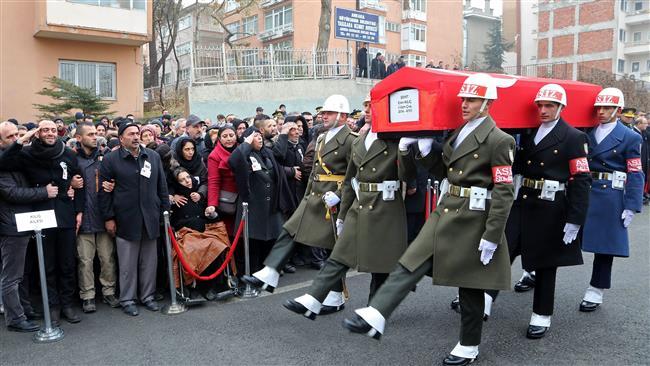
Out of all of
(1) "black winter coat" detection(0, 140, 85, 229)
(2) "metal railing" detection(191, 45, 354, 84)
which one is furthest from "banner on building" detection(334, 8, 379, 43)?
(1) "black winter coat" detection(0, 140, 85, 229)

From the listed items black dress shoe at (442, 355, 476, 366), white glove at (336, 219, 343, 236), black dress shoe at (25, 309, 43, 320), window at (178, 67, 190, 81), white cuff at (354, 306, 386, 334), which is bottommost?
black dress shoe at (25, 309, 43, 320)

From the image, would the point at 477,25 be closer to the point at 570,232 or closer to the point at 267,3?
the point at 267,3

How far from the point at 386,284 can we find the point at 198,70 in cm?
1518

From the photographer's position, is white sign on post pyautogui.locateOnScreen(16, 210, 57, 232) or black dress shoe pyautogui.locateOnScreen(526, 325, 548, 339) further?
white sign on post pyautogui.locateOnScreen(16, 210, 57, 232)

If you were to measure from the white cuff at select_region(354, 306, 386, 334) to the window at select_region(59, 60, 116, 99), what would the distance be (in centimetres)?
1832

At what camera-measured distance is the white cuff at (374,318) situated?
12.4 feet

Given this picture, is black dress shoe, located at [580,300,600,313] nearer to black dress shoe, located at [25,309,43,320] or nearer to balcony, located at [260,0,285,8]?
black dress shoe, located at [25,309,43,320]

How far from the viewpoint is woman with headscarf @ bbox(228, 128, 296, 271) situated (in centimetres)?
648

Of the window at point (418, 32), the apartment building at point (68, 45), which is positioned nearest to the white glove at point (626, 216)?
the apartment building at point (68, 45)

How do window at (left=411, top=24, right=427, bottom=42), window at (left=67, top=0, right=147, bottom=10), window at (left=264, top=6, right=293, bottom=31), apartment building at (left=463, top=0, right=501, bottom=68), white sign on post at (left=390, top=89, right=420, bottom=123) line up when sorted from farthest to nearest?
1. apartment building at (left=463, top=0, right=501, bottom=68)
2. window at (left=411, top=24, right=427, bottom=42)
3. window at (left=264, top=6, right=293, bottom=31)
4. window at (left=67, top=0, right=147, bottom=10)
5. white sign on post at (left=390, top=89, right=420, bottom=123)

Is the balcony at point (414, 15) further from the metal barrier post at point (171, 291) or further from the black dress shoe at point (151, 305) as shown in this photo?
the black dress shoe at point (151, 305)

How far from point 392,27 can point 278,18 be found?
9.21m

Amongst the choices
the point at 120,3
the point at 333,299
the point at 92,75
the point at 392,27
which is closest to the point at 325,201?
the point at 333,299

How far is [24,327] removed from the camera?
5.18 meters
